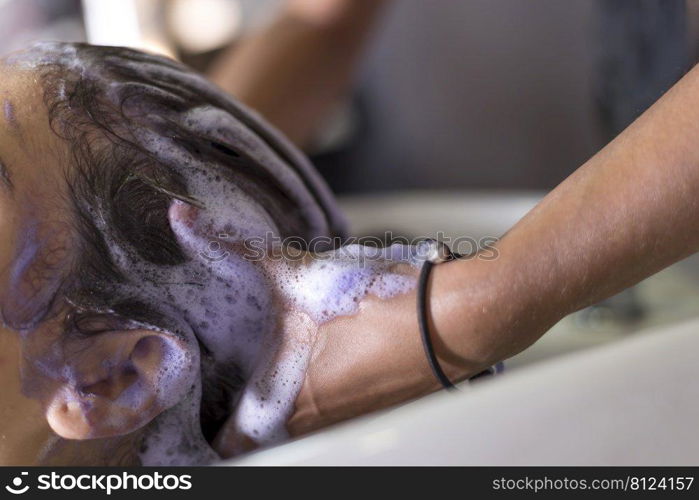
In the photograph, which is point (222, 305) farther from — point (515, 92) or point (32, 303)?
point (515, 92)

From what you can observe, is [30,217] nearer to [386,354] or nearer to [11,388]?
[11,388]

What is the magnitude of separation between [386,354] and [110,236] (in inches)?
9.8

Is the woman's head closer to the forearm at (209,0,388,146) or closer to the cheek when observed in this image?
the cheek

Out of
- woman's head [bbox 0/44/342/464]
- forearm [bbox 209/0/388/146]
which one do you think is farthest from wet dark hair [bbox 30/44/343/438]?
forearm [bbox 209/0/388/146]

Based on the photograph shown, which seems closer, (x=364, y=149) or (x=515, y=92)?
(x=515, y=92)

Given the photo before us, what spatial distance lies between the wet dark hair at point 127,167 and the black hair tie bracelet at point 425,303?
0.18m

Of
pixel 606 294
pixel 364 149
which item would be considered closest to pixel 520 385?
pixel 606 294

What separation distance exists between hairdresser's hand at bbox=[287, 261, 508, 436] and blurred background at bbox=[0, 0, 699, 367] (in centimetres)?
32

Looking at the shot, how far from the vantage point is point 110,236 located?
0.65 metres

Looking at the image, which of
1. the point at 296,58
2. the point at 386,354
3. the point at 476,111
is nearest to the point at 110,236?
the point at 386,354

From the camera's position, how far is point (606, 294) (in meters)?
0.58

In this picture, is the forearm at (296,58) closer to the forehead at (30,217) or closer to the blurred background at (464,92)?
the blurred background at (464,92)

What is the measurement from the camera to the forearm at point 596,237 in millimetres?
527

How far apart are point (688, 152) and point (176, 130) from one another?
17.0 inches
